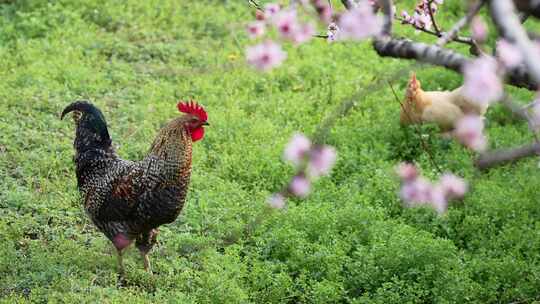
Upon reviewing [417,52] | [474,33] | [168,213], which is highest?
[417,52]

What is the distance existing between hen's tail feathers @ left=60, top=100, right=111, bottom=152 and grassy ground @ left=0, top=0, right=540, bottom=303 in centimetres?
75

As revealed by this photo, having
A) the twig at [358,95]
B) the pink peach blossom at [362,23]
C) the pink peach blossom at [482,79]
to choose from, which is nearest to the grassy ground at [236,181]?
the twig at [358,95]

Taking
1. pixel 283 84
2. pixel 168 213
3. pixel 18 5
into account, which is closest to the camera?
pixel 168 213

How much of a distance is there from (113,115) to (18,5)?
3129 millimetres

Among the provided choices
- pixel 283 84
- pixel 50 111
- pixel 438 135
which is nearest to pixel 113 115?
pixel 50 111

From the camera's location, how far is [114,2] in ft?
38.1

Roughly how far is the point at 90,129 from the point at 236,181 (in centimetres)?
195

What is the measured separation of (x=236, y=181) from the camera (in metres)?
8.02

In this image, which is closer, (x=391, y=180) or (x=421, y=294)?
(x=421, y=294)

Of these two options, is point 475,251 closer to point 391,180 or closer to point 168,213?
point 391,180

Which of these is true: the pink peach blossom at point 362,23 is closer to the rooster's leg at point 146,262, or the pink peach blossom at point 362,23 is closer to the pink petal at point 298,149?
the pink petal at point 298,149

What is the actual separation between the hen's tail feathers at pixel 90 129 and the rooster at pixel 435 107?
3.42 m

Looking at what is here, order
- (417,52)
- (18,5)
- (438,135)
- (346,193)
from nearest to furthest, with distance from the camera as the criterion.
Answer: (417,52), (346,193), (438,135), (18,5)

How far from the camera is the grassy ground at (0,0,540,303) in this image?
6.36m
